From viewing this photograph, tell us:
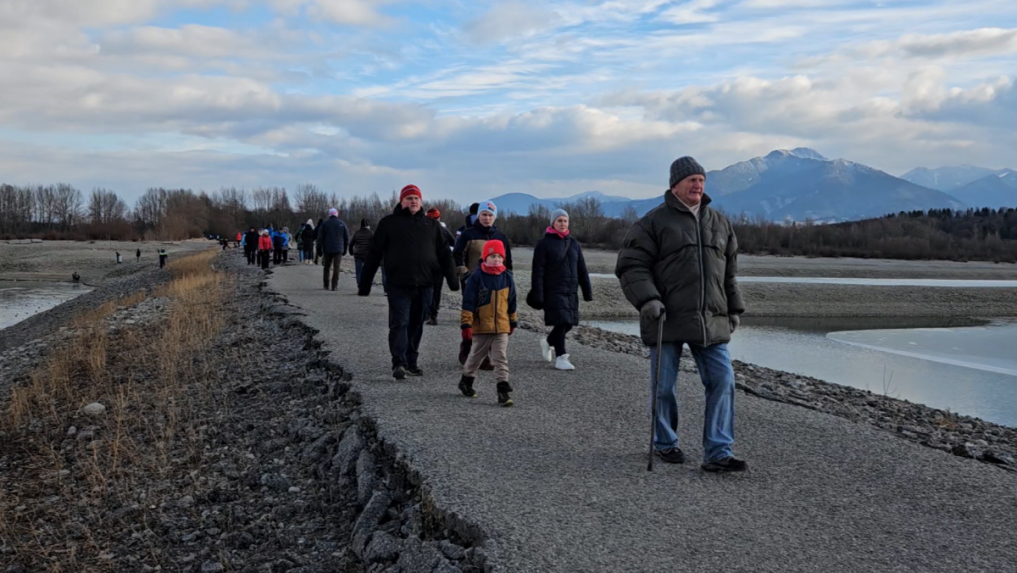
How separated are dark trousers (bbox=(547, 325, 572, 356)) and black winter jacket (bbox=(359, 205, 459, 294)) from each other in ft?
4.91

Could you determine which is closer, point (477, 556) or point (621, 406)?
point (477, 556)

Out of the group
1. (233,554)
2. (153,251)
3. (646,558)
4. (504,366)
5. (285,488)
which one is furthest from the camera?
(153,251)

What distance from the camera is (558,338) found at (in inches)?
393

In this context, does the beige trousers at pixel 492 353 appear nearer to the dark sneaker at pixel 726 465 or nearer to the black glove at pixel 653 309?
the black glove at pixel 653 309

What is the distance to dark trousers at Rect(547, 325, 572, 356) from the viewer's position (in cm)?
987

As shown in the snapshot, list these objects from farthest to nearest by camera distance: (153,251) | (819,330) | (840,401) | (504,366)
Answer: (153,251) → (819,330) → (840,401) → (504,366)

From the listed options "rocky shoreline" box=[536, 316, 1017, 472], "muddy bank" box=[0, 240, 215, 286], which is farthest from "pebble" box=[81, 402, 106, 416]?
"muddy bank" box=[0, 240, 215, 286]

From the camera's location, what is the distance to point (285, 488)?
677cm

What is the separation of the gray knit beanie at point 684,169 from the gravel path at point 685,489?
207 cm

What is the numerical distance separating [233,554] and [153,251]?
88021 millimetres

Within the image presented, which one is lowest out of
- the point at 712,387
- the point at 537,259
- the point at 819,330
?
the point at 819,330

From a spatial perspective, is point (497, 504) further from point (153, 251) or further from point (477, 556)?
point (153, 251)

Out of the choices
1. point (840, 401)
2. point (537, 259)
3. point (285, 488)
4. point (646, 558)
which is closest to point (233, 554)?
point (285, 488)

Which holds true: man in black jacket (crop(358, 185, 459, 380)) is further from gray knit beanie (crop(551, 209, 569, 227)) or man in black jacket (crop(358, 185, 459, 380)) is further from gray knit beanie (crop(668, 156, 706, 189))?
gray knit beanie (crop(668, 156, 706, 189))
